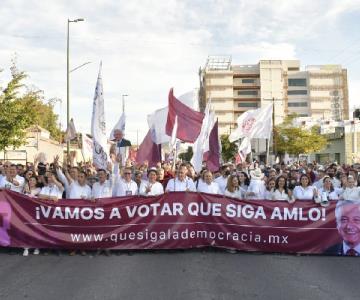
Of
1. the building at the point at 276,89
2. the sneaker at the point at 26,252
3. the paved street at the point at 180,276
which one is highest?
the building at the point at 276,89

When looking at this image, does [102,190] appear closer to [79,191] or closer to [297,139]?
[79,191]

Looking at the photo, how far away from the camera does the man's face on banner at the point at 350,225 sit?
360 inches

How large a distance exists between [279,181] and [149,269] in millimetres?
3420

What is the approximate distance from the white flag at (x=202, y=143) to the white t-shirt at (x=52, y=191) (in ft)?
10.3

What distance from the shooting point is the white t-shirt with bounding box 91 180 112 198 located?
962cm

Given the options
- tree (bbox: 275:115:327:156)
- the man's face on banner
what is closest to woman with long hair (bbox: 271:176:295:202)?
the man's face on banner

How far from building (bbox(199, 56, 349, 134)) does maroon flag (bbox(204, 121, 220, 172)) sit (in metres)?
91.6

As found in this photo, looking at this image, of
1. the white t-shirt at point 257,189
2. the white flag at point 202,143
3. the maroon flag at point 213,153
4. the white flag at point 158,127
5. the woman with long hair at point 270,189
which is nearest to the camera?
the woman with long hair at point 270,189

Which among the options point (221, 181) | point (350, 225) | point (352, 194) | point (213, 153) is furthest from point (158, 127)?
point (350, 225)

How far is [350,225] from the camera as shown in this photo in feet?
30.3

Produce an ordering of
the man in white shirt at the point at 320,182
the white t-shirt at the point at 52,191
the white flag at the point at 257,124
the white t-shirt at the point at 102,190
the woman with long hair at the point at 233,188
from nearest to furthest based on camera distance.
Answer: the white t-shirt at the point at 52,191 → the white t-shirt at the point at 102,190 → the woman with long hair at the point at 233,188 → the man in white shirt at the point at 320,182 → the white flag at the point at 257,124

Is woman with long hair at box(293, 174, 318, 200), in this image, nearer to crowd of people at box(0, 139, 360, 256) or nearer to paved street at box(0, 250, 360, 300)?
crowd of people at box(0, 139, 360, 256)

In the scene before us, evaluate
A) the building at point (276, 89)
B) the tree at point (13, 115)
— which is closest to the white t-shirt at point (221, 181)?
the tree at point (13, 115)

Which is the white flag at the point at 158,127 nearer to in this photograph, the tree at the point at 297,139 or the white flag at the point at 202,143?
the white flag at the point at 202,143
